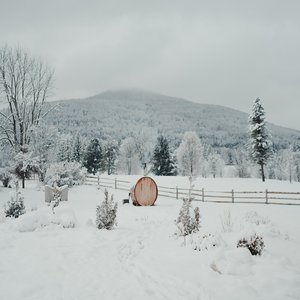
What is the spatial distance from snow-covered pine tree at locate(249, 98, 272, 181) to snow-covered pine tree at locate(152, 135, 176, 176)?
1780 centimetres

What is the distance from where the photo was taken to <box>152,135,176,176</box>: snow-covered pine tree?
56.5 m

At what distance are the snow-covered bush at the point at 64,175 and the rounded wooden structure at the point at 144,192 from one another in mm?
8420

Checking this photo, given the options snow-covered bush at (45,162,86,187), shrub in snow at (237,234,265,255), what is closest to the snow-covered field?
shrub in snow at (237,234,265,255)

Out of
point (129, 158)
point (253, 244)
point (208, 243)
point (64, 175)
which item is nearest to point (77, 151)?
point (129, 158)

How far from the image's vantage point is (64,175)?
27.6 metres

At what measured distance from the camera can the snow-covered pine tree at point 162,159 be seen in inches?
2226

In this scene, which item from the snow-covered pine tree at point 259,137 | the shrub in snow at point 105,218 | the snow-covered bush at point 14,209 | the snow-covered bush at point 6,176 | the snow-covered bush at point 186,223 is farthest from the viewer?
the snow-covered pine tree at point 259,137

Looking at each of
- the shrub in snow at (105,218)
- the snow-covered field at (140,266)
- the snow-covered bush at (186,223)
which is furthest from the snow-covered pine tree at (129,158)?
the snow-covered field at (140,266)

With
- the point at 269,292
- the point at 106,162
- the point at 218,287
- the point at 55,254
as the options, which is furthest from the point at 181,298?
the point at 106,162

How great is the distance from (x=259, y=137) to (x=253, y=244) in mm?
38470

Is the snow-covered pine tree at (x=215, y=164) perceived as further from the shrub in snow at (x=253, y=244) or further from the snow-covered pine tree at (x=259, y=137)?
the shrub in snow at (x=253, y=244)

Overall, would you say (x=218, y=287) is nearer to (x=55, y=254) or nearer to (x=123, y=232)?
(x=55, y=254)

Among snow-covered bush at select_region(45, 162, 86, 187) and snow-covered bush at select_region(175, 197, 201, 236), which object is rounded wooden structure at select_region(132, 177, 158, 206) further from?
snow-covered bush at select_region(175, 197, 201, 236)

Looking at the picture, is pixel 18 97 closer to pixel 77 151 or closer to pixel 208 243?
pixel 208 243
